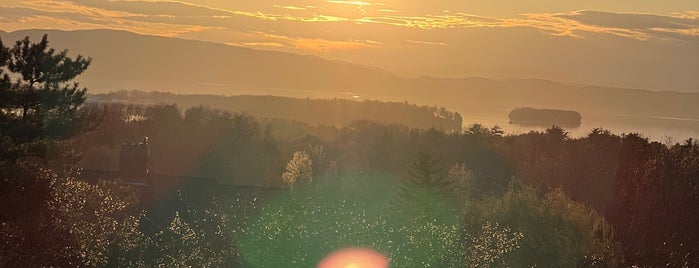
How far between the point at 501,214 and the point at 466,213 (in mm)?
4142

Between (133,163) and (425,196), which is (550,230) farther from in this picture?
(133,163)

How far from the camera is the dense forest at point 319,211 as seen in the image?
115 ft

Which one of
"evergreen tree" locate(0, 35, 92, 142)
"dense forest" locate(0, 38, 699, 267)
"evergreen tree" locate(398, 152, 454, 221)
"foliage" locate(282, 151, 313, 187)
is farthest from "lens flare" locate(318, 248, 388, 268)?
"foliage" locate(282, 151, 313, 187)

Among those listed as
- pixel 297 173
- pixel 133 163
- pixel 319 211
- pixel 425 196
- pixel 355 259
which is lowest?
pixel 297 173

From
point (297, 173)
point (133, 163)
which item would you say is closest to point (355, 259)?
point (133, 163)

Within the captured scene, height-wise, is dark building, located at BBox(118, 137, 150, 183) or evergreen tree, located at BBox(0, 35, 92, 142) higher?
evergreen tree, located at BBox(0, 35, 92, 142)

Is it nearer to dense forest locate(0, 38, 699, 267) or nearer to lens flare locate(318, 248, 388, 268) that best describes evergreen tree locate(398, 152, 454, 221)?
dense forest locate(0, 38, 699, 267)

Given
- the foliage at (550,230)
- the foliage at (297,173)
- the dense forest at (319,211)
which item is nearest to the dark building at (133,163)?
the dense forest at (319,211)

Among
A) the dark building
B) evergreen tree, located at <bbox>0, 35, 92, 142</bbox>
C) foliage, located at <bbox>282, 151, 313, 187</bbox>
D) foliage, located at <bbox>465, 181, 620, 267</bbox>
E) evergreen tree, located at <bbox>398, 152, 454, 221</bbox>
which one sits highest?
evergreen tree, located at <bbox>0, 35, 92, 142</bbox>

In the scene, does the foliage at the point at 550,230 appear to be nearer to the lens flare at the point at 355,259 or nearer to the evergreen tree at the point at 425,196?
the evergreen tree at the point at 425,196

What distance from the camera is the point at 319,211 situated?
4109cm

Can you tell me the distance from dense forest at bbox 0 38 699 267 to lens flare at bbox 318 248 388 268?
1.50ft

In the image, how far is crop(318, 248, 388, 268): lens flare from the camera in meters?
34.6

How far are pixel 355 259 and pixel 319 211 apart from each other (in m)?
5.18
